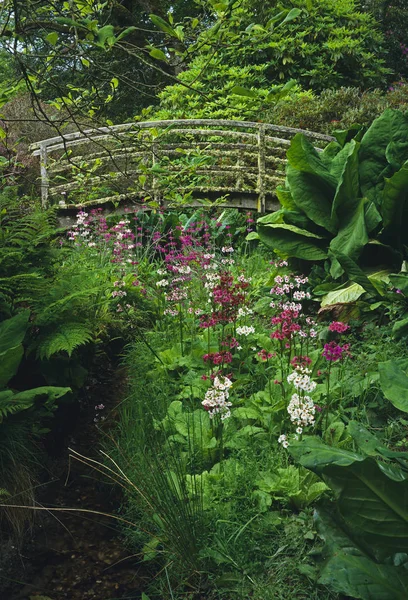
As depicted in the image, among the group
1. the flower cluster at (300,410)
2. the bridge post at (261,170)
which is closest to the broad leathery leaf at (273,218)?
the flower cluster at (300,410)

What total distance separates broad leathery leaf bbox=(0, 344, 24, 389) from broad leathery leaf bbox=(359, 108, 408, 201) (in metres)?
3.06

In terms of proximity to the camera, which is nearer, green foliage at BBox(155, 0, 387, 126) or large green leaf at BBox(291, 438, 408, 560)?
large green leaf at BBox(291, 438, 408, 560)

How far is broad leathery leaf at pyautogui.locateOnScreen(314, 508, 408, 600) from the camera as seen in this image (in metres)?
2.29

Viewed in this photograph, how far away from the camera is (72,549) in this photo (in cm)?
339

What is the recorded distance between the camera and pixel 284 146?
1167cm

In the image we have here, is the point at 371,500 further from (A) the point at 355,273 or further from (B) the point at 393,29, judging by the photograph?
(B) the point at 393,29

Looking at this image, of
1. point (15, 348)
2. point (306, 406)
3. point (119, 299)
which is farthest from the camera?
point (119, 299)

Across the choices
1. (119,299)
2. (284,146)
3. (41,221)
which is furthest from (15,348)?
(284,146)

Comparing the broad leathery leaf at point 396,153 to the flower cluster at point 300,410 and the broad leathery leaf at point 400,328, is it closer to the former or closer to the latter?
the broad leathery leaf at point 400,328

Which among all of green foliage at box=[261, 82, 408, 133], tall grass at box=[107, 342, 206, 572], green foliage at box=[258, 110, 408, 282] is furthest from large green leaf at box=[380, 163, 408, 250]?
green foliage at box=[261, 82, 408, 133]

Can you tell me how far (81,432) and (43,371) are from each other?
564mm

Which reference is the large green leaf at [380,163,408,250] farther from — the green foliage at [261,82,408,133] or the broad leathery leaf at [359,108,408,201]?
the green foliage at [261,82,408,133]

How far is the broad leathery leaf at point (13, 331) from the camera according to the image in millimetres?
3506

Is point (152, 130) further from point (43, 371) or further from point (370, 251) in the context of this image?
point (370, 251)
